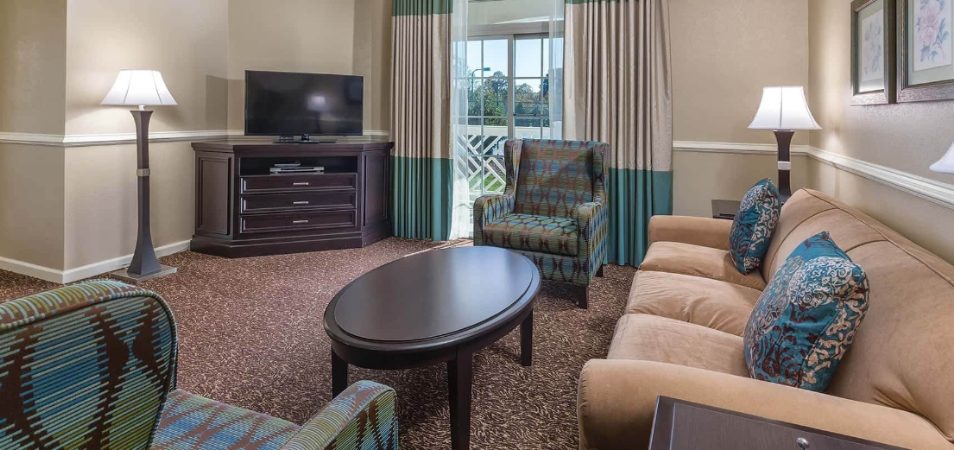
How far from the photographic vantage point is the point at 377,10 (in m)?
5.14

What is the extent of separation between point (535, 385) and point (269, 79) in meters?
3.61

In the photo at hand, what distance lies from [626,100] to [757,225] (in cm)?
204

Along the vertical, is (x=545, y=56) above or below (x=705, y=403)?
above

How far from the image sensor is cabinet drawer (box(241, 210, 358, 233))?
4.44 m

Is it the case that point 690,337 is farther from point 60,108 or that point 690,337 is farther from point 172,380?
point 60,108

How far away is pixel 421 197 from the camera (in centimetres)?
510

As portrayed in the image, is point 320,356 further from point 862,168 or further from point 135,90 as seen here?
point 862,168

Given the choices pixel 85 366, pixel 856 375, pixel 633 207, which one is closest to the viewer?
pixel 85 366

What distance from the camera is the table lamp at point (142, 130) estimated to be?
358cm

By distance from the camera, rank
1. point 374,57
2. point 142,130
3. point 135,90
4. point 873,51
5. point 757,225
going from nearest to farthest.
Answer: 1. point 873,51
2. point 757,225
3. point 135,90
4. point 142,130
5. point 374,57

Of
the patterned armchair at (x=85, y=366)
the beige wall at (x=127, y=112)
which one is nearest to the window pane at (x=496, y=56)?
the beige wall at (x=127, y=112)

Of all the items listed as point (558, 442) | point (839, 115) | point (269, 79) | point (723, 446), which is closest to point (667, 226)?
point (839, 115)

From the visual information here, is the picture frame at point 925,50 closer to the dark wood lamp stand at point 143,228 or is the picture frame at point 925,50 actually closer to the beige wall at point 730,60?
the beige wall at point 730,60

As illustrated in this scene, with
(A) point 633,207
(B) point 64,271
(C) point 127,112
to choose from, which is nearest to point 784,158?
(A) point 633,207
